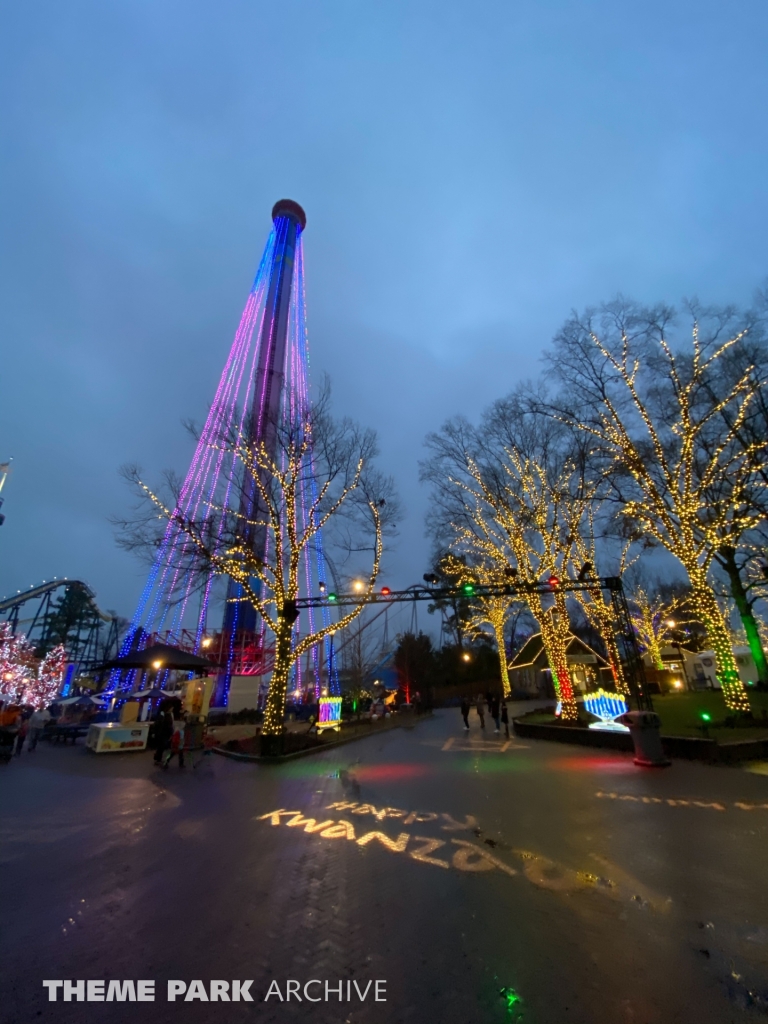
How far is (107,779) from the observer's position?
10938mm

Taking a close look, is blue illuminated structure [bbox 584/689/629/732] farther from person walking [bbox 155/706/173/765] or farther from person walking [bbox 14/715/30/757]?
person walking [bbox 14/715/30/757]

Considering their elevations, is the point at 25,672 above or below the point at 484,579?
below

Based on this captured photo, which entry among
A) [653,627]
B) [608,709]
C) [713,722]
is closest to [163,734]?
[608,709]

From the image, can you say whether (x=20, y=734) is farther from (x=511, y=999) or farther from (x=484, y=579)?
(x=484, y=579)

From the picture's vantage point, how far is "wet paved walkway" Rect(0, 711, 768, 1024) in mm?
2881

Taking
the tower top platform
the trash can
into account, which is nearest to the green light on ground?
the trash can

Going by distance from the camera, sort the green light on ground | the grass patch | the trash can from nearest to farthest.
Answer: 1. the green light on ground
2. the trash can
3. the grass patch

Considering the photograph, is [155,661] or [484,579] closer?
[155,661]

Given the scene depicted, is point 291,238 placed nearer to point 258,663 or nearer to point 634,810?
point 258,663

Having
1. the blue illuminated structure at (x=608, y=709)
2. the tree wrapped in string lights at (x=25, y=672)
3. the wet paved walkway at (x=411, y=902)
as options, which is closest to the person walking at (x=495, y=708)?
the blue illuminated structure at (x=608, y=709)

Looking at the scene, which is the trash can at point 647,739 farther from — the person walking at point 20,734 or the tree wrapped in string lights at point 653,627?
the tree wrapped in string lights at point 653,627

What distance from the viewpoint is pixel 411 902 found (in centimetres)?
417

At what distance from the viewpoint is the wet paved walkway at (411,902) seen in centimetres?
288

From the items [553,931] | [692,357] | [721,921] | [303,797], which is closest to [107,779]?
[303,797]
